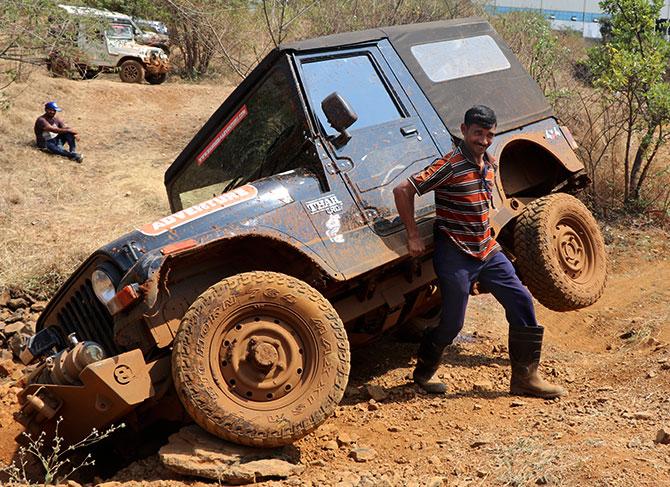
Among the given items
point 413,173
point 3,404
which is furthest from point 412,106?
point 3,404

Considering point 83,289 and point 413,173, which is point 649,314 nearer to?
point 413,173

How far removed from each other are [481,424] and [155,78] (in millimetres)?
17684

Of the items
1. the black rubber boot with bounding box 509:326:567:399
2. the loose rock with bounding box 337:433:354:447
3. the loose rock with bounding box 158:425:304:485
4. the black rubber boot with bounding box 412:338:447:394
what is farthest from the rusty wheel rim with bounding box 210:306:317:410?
the black rubber boot with bounding box 509:326:567:399

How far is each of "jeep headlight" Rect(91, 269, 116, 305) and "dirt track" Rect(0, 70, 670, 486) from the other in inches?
34.8

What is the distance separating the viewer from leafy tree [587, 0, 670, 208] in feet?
29.6

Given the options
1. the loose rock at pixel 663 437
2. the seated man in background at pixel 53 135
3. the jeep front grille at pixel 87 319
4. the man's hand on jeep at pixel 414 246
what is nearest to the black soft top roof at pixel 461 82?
the man's hand on jeep at pixel 414 246

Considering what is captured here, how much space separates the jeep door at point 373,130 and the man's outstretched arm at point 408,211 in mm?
111

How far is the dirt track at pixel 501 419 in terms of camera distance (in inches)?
142

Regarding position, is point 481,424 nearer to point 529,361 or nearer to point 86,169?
point 529,361

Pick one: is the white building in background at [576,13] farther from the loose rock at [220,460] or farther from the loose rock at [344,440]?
the loose rock at [220,460]

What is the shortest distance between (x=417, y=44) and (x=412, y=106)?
53 cm

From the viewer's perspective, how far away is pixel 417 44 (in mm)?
5203

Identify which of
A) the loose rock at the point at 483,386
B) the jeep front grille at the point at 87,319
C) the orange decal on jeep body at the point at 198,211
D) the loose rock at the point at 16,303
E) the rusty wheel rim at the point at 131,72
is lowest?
the loose rock at the point at 483,386

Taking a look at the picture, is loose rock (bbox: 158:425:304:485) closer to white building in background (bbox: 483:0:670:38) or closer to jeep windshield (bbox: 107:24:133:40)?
jeep windshield (bbox: 107:24:133:40)
